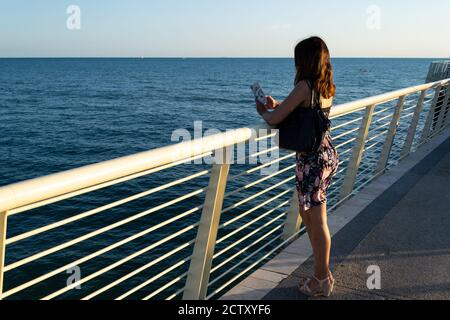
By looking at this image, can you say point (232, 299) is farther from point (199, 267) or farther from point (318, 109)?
point (318, 109)

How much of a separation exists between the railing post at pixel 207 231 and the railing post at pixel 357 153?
2.72m

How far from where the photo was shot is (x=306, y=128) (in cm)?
292

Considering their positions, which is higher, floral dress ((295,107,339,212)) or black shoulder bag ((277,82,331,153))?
black shoulder bag ((277,82,331,153))

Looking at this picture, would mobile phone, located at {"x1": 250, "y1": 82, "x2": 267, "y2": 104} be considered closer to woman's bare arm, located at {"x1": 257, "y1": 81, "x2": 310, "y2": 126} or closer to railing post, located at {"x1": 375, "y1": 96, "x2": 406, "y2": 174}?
woman's bare arm, located at {"x1": 257, "y1": 81, "x2": 310, "y2": 126}

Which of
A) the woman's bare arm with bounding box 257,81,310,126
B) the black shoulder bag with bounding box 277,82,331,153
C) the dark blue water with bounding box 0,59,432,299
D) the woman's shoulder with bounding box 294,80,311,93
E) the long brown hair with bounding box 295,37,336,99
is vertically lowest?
the dark blue water with bounding box 0,59,432,299

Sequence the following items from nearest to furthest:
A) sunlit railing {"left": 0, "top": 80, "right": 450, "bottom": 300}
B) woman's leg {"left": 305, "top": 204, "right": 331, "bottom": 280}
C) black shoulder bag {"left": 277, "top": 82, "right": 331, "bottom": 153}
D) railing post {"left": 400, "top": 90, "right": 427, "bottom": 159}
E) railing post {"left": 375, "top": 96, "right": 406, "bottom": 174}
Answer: sunlit railing {"left": 0, "top": 80, "right": 450, "bottom": 300}
black shoulder bag {"left": 277, "top": 82, "right": 331, "bottom": 153}
woman's leg {"left": 305, "top": 204, "right": 331, "bottom": 280}
railing post {"left": 375, "top": 96, "right": 406, "bottom": 174}
railing post {"left": 400, "top": 90, "right": 427, "bottom": 159}

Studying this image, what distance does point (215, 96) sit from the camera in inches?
2483

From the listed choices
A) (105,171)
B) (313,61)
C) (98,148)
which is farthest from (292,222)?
(98,148)

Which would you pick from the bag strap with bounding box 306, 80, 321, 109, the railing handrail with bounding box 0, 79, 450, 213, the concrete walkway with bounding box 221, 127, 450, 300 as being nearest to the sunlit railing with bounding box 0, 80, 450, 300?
the railing handrail with bounding box 0, 79, 450, 213

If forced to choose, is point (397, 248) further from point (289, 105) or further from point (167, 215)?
point (167, 215)

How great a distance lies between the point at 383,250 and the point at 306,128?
1.74 m

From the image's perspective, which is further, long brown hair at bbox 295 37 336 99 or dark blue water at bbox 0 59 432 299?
dark blue water at bbox 0 59 432 299

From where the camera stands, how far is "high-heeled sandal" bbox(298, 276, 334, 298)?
323 centimetres
